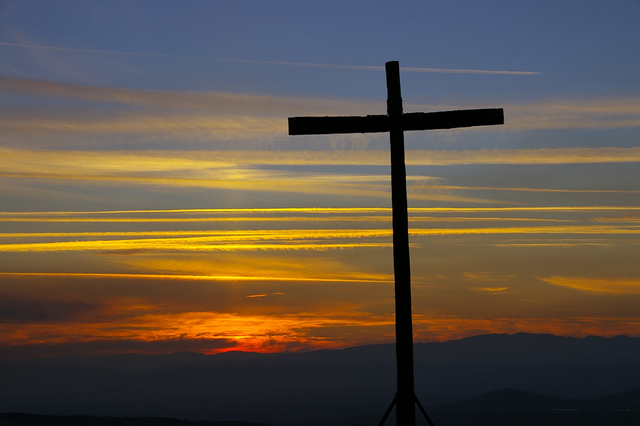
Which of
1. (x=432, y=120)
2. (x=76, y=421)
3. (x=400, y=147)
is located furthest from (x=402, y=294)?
(x=76, y=421)

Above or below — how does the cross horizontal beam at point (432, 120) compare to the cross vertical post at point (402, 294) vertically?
above

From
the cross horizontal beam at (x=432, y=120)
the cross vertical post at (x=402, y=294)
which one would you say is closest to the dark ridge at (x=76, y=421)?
the cross vertical post at (x=402, y=294)

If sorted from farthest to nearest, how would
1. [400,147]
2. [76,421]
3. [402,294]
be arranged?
[76,421]
[400,147]
[402,294]

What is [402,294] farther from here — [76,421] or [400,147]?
[76,421]

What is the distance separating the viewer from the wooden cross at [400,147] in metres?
10.2

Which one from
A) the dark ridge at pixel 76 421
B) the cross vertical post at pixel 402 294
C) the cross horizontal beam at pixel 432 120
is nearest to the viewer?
the cross vertical post at pixel 402 294

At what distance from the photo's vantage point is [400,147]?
1057 centimetres

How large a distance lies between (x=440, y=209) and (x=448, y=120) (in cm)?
1270

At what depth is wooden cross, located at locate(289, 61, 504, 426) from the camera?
10242 mm

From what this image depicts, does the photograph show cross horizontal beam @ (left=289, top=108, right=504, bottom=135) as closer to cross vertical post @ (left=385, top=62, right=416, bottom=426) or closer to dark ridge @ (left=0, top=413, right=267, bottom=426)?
cross vertical post @ (left=385, top=62, right=416, bottom=426)

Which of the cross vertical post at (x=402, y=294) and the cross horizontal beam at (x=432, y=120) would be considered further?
the cross horizontal beam at (x=432, y=120)

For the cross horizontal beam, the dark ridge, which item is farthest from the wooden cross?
the dark ridge

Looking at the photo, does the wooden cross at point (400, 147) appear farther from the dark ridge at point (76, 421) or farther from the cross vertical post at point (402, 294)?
the dark ridge at point (76, 421)

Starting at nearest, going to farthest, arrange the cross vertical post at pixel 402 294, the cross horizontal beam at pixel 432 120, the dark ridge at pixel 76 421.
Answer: the cross vertical post at pixel 402 294, the cross horizontal beam at pixel 432 120, the dark ridge at pixel 76 421
